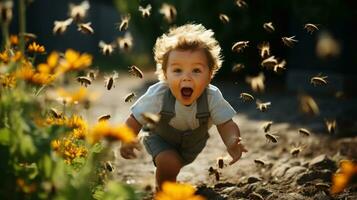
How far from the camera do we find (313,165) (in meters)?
4.41

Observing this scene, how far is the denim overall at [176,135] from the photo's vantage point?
3.88 m

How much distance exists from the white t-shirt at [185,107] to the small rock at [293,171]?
0.70 metres

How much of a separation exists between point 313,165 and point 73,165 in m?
2.10

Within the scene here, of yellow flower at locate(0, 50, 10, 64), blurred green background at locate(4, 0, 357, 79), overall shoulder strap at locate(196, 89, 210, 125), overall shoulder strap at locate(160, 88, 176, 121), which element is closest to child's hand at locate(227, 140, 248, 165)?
overall shoulder strap at locate(196, 89, 210, 125)

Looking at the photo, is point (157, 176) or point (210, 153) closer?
point (157, 176)

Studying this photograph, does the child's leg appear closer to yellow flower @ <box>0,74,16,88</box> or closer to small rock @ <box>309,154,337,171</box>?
small rock @ <box>309,154,337,171</box>

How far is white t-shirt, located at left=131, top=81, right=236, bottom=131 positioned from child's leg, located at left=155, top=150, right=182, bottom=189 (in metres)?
0.25

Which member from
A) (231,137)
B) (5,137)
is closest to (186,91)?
(231,137)

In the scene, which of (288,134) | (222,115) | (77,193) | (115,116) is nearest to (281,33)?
(115,116)

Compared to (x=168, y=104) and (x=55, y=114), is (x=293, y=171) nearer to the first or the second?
(x=168, y=104)

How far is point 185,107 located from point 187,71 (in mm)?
333

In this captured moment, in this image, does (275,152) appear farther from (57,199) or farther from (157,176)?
(57,199)

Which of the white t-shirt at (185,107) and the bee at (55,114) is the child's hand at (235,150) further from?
the bee at (55,114)

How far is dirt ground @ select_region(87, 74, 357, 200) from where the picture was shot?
3865mm
